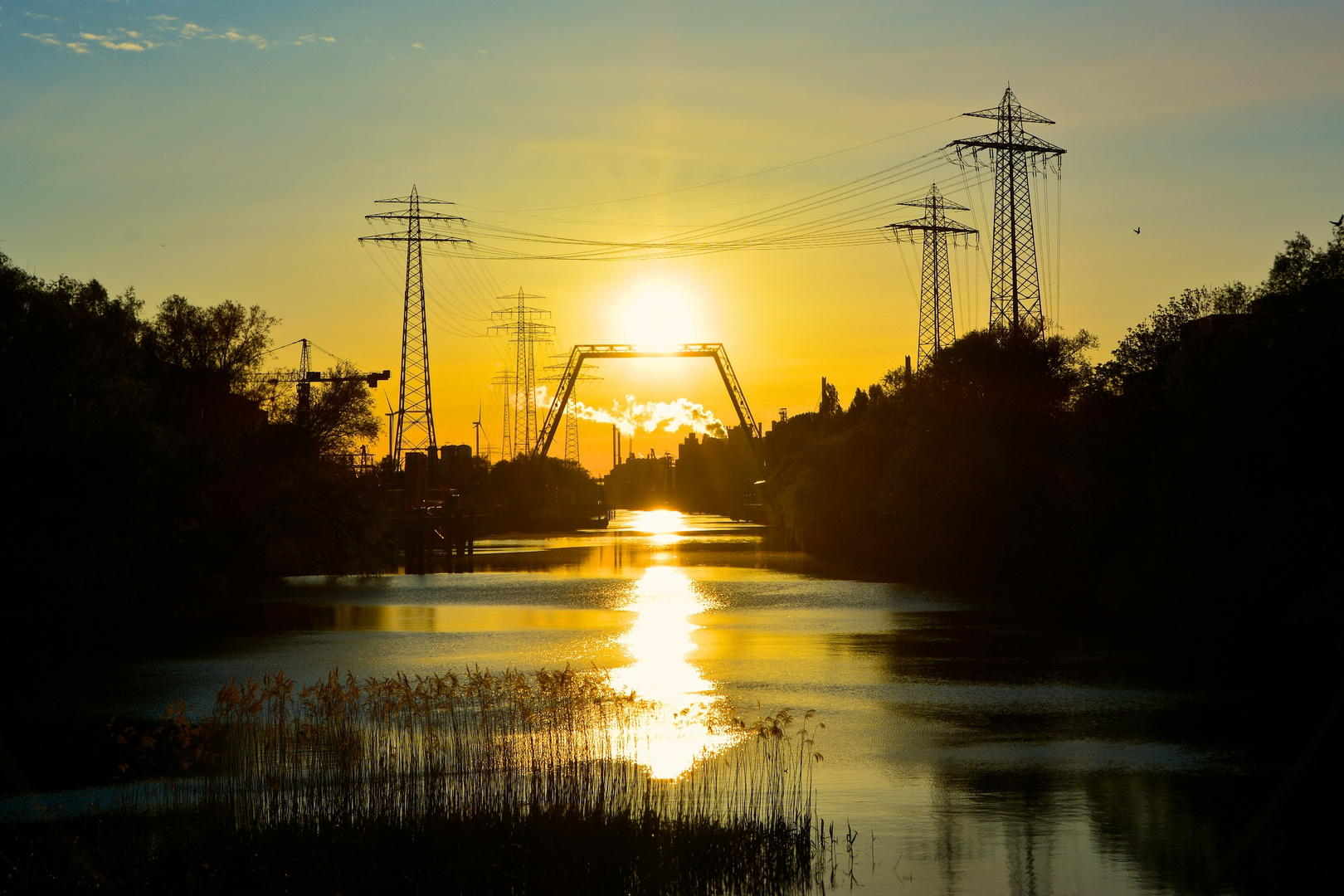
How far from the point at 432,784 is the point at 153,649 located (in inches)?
765

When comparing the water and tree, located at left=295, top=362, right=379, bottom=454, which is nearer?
the water

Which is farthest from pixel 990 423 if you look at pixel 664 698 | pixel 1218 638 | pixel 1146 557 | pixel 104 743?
pixel 104 743

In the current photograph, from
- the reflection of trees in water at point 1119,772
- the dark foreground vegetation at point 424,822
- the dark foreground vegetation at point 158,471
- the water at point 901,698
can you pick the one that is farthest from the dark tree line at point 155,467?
the reflection of trees in water at point 1119,772

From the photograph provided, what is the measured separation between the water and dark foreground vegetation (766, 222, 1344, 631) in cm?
343

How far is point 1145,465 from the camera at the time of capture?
3266 cm

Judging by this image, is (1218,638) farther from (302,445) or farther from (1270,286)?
(302,445)

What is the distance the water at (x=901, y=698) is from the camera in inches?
472

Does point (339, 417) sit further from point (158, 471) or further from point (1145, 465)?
point (1145, 465)

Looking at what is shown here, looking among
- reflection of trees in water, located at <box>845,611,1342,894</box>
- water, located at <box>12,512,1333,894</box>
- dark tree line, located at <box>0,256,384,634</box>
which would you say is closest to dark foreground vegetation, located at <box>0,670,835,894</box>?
water, located at <box>12,512,1333,894</box>

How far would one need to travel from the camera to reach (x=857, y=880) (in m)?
11.1

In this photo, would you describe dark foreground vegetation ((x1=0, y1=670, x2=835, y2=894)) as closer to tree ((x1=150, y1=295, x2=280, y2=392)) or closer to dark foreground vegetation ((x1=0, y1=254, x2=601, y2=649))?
dark foreground vegetation ((x1=0, y1=254, x2=601, y2=649))

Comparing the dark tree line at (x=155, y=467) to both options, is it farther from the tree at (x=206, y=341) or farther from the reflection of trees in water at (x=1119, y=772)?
the reflection of trees in water at (x=1119, y=772)

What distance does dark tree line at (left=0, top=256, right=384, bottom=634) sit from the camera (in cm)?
2809

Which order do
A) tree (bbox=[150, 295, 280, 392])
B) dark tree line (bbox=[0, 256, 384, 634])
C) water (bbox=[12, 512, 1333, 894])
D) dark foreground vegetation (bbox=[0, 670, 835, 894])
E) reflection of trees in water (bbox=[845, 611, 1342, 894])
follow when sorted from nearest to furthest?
A: dark foreground vegetation (bbox=[0, 670, 835, 894]) → reflection of trees in water (bbox=[845, 611, 1342, 894]) → water (bbox=[12, 512, 1333, 894]) → dark tree line (bbox=[0, 256, 384, 634]) → tree (bbox=[150, 295, 280, 392])
